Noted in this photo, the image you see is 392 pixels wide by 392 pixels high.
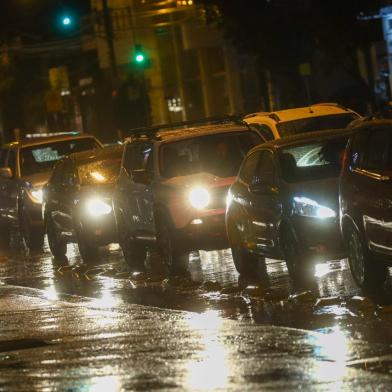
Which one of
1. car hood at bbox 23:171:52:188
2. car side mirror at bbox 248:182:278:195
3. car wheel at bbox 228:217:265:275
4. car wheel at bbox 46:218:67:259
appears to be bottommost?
car wheel at bbox 46:218:67:259

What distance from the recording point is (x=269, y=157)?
14.4 meters

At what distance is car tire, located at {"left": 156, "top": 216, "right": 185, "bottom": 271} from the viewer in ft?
52.6

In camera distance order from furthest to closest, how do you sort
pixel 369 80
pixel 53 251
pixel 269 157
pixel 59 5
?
1. pixel 59 5
2. pixel 369 80
3. pixel 53 251
4. pixel 269 157

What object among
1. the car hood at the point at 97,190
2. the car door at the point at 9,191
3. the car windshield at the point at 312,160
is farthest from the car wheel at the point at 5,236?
the car windshield at the point at 312,160

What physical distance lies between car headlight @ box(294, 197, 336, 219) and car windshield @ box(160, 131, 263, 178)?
3349 millimetres

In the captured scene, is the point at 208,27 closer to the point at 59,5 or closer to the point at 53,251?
the point at 59,5

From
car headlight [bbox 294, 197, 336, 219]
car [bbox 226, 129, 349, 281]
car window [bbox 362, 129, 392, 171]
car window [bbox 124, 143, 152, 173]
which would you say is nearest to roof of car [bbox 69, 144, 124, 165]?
car window [bbox 124, 143, 152, 173]

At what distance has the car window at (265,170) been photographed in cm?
1423

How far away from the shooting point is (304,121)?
2109 cm

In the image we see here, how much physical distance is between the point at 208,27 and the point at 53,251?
102ft

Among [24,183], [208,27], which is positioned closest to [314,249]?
[24,183]

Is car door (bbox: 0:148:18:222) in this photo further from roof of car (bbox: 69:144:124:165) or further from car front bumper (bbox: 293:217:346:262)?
car front bumper (bbox: 293:217:346:262)

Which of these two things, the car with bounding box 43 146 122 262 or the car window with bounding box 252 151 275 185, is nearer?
the car window with bounding box 252 151 275 185

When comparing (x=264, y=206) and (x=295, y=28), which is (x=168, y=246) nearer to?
(x=264, y=206)
